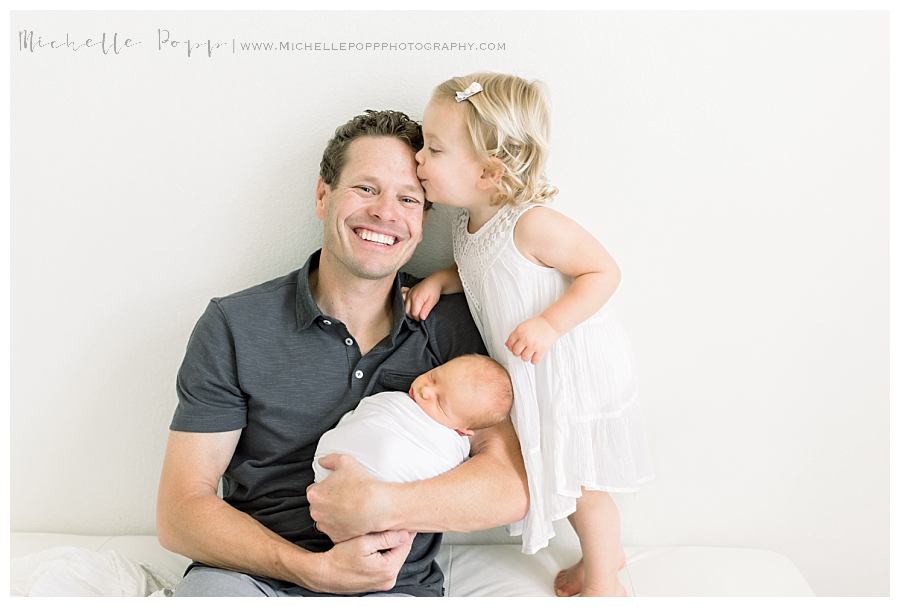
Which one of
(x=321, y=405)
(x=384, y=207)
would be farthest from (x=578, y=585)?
(x=384, y=207)

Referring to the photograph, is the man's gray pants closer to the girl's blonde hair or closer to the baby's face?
the baby's face

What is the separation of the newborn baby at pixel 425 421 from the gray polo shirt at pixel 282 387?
0.08 metres

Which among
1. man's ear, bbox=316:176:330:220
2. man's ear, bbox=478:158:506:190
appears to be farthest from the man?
man's ear, bbox=478:158:506:190

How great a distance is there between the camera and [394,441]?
63.0 inches

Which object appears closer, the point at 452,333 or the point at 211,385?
the point at 211,385

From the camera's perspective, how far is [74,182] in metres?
1.92

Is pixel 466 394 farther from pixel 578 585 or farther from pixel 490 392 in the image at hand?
pixel 578 585

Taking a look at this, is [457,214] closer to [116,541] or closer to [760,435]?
[760,435]

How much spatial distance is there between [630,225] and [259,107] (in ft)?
2.93

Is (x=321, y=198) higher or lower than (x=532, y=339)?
higher

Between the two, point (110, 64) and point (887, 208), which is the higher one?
point (110, 64)

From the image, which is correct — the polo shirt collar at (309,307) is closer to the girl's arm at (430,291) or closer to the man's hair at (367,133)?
the girl's arm at (430,291)

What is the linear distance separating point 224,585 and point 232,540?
0.27 ft

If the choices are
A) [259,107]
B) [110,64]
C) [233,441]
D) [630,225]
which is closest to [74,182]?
[110,64]
